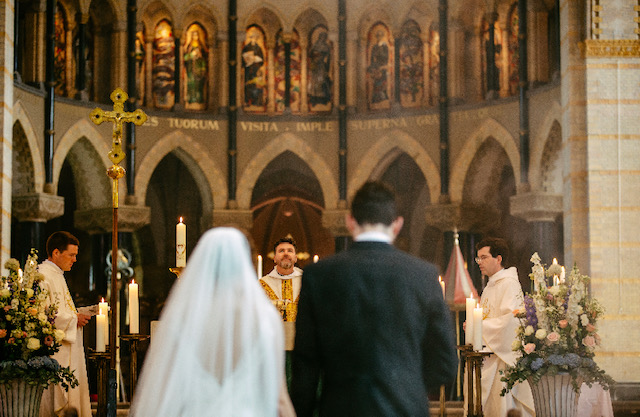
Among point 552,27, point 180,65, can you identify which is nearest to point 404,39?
point 552,27

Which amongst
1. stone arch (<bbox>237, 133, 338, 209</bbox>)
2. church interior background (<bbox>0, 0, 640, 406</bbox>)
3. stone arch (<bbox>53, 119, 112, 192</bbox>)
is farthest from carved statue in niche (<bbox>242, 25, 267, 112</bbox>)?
stone arch (<bbox>53, 119, 112, 192</bbox>)

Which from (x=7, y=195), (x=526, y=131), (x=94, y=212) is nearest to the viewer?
(x=7, y=195)

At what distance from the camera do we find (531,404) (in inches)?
299

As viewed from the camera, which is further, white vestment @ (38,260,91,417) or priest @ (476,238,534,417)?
white vestment @ (38,260,91,417)

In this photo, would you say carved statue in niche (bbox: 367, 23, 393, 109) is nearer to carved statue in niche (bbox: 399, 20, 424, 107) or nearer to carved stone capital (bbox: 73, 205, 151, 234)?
carved statue in niche (bbox: 399, 20, 424, 107)

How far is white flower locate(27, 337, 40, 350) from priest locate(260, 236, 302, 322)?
5.38 feet

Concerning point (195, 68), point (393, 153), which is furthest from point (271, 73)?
point (393, 153)

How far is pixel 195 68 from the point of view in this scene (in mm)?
16578

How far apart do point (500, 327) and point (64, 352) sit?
3.56 m

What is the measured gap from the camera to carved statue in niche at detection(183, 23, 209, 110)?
16547 mm

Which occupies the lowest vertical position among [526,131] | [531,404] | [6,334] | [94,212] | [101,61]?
[531,404]

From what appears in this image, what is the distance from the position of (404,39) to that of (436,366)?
13352mm

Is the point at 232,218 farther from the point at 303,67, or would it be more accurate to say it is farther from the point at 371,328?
the point at 371,328

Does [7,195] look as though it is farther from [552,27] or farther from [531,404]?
[552,27]
